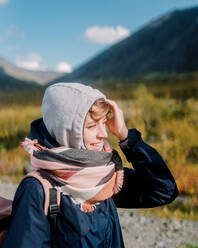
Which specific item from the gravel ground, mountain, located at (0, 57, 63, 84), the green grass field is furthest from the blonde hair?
mountain, located at (0, 57, 63, 84)

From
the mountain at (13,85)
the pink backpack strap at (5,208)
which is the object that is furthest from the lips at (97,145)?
the mountain at (13,85)

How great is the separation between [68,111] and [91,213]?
1.44 ft

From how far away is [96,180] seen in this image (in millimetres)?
1314

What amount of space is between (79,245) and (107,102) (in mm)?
608

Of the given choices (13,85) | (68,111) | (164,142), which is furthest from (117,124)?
(13,85)

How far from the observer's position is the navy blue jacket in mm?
1078

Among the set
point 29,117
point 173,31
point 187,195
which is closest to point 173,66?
point 173,31

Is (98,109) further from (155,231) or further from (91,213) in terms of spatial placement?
(155,231)

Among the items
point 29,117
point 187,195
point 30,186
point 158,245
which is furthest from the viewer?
point 29,117

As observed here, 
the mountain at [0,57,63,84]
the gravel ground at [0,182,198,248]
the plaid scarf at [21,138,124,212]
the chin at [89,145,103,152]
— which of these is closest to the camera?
the plaid scarf at [21,138,124,212]

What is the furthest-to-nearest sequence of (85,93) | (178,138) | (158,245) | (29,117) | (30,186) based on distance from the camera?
(29,117) → (178,138) → (158,245) → (85,93) → (30,186)

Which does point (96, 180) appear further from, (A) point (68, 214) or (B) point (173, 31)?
(B) point (173, 31)

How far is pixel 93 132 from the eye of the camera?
1.32 metres

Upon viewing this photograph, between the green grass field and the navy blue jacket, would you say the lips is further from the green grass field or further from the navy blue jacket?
the green grass field
